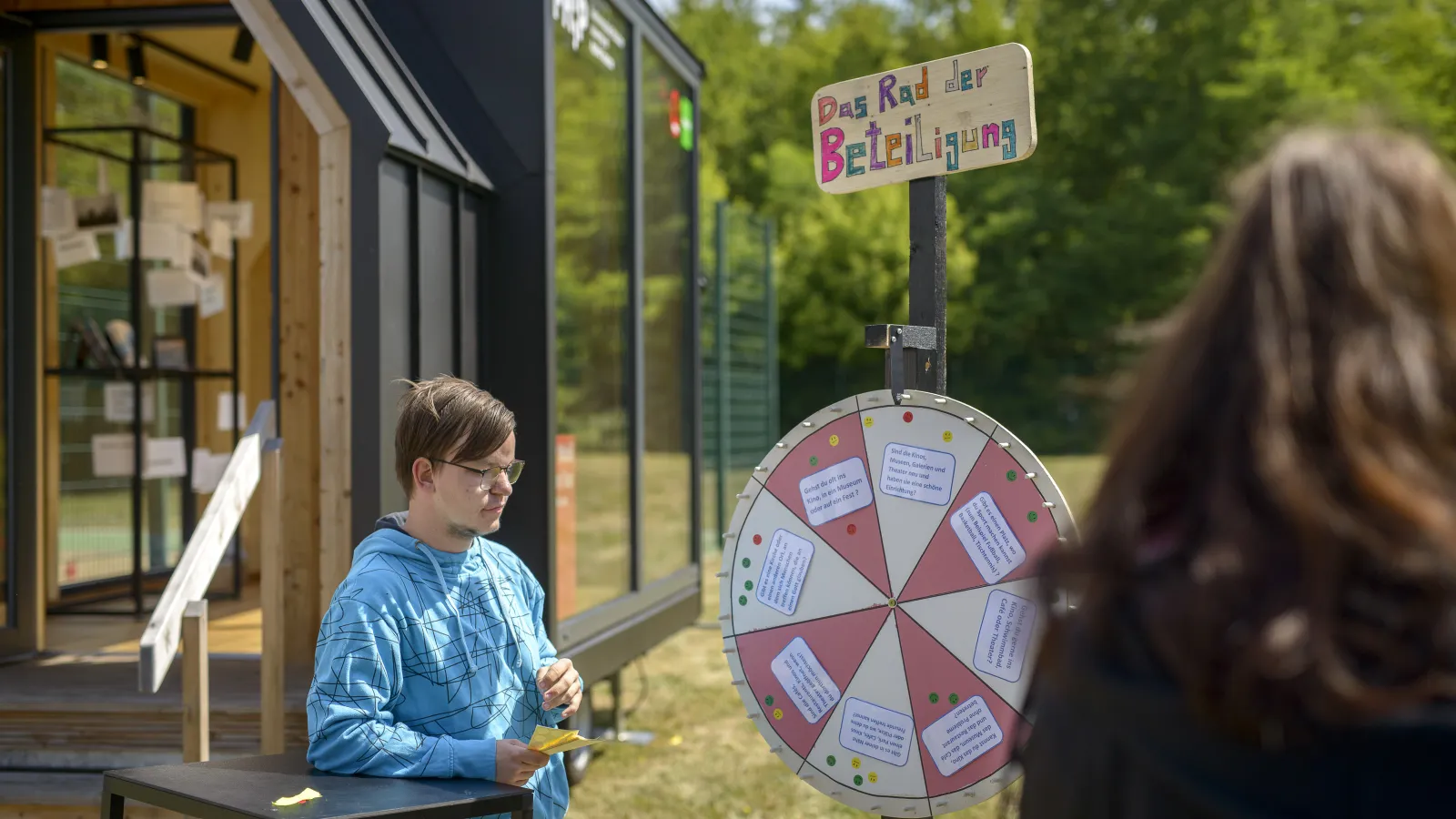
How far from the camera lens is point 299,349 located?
5137 mm

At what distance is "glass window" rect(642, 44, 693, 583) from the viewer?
6070 mm

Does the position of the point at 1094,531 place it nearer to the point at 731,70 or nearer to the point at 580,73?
the point at 580,73

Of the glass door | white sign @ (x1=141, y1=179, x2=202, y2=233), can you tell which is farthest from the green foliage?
the glass door

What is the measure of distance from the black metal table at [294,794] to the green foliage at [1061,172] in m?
19.9

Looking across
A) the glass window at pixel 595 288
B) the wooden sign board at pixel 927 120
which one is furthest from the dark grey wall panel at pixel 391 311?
the wooden sign board at pixel 927 120

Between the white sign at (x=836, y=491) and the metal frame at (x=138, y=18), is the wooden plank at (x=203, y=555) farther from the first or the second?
the metal frame at (x=138, y=18)

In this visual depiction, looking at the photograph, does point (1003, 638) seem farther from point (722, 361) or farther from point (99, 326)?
point (722, 361)

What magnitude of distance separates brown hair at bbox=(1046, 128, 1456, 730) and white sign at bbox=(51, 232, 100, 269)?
5.86 metres

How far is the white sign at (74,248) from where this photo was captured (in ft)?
19.0

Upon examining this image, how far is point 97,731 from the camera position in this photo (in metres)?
4.07

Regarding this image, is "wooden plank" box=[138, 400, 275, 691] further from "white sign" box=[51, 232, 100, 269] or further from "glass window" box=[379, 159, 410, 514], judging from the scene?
"white sign" box=[51, 232, 100, 269]

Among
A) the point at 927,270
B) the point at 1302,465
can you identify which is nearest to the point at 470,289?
the point at 927,270

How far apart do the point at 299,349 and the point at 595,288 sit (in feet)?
4.11

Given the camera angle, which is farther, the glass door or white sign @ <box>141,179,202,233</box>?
white sign @ <box>141,179,202,233</box>
